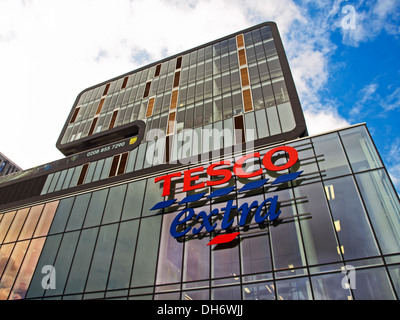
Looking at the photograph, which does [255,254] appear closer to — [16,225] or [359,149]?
[359,149]

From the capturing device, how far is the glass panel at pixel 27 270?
77.7 ft

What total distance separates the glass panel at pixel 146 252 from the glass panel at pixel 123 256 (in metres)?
0.53

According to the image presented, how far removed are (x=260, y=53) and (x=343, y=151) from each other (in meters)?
18.7

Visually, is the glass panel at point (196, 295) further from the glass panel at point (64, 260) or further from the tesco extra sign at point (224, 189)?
the glass panel at point (64, 260)

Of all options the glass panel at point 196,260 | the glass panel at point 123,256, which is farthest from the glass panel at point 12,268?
the glass panel at point 196,260

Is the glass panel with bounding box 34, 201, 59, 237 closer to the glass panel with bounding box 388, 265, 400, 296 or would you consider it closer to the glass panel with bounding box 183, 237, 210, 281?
the glass panel with bounding box 183, 237, 210, 281

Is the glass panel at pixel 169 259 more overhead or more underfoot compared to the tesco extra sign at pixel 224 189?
more underfoot

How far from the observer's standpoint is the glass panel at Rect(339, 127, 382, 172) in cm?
1889

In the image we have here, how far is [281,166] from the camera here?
21.4 meters

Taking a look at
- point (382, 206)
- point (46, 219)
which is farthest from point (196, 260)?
point (46, 219)

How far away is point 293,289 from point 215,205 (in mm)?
8124

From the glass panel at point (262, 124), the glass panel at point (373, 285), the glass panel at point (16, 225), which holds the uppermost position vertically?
the glass panel at point (262, 124)

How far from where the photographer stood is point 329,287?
15.1m
